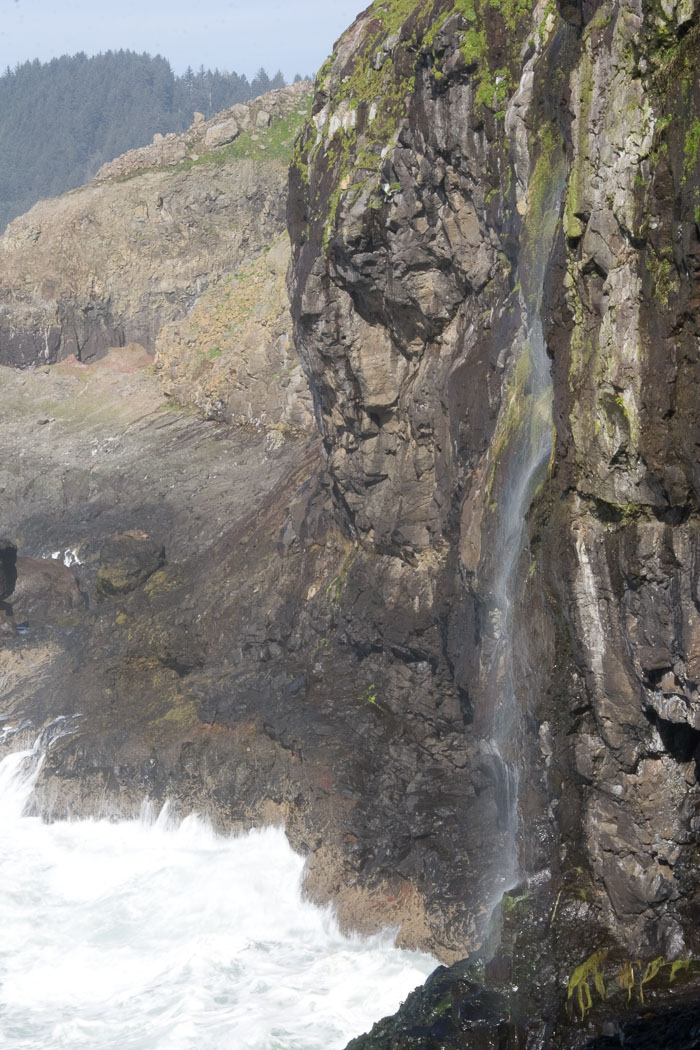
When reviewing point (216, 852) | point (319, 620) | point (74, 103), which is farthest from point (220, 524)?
point (74, 103)

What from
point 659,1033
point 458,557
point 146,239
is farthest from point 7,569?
point 659,1033

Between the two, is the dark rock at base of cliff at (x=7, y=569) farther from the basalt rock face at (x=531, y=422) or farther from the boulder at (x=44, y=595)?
the basalt rock face at (x=531, y=422)

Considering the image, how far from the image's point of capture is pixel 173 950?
17516mm

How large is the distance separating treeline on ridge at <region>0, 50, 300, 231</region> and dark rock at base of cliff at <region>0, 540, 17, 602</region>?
89393mm

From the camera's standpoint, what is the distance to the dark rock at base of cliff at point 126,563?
94.9ft

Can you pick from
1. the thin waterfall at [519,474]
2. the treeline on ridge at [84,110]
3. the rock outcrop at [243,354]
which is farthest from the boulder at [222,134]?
the treeline on ridge at [84,110]

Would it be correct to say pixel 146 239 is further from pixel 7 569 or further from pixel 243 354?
pixel 7 569

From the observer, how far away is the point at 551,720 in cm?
1255

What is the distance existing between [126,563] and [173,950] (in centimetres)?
1330

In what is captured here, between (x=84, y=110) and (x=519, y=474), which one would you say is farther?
(x=84, y=110)

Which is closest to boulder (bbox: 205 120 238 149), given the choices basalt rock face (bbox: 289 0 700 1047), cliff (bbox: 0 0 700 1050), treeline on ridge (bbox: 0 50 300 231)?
cliff (bbox: 0 0 700 1050)

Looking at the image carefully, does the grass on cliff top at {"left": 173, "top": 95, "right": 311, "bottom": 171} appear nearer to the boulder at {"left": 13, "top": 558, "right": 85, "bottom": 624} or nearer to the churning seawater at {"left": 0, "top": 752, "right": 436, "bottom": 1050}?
the boulder at {"left": 13, "top": 558, "right": 85, "bottom": 624}

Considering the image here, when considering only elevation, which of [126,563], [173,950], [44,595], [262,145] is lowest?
[173,950]

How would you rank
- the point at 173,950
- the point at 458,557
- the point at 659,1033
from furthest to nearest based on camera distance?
the point at 458,557 → the point at 173,950 → the point at 659,1033
